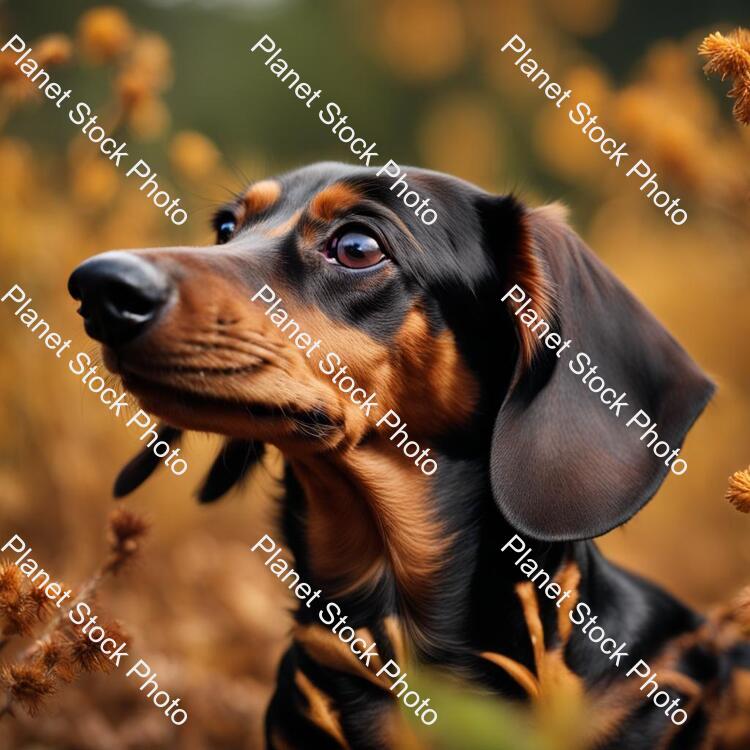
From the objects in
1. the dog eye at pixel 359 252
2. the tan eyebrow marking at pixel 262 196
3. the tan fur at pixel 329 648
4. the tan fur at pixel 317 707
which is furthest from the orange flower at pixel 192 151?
the tan fur at pixel 317 707

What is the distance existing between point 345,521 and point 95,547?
2.06m

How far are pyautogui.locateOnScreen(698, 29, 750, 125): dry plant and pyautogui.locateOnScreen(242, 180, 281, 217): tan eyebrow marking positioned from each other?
1.26 metres

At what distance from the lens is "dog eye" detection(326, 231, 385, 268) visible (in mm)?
2441

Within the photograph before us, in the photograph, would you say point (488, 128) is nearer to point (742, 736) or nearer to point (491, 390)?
point (491, 390)

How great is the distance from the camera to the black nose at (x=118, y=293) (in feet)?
6.42

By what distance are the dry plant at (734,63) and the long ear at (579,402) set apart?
2.04ft

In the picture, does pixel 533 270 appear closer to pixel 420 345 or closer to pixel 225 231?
pixel 420 345

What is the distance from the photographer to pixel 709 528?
4.85m

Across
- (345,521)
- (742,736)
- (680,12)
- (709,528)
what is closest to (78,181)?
(345,521)

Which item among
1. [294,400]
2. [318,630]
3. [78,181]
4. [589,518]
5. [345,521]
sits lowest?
[589,518]

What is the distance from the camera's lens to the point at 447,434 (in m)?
2.52

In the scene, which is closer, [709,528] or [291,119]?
[709,528]

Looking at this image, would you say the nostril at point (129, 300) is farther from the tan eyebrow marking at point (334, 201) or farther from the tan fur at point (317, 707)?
the tan fur at point (317, 707)

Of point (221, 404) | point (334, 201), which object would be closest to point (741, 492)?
point (221, 404)
